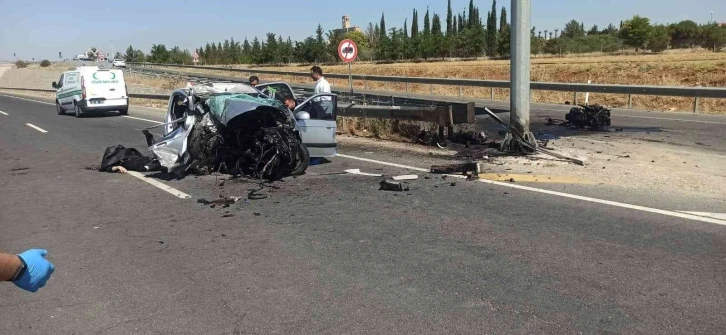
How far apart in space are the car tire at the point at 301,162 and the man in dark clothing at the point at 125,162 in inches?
97.2

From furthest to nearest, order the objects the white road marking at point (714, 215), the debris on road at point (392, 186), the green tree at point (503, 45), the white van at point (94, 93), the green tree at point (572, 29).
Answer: the green tree at point (572, 29)
the green tree at point (503, 45)
the white van at point (94, 93)
the debris on road at point (392, 186)
the white road marking at point (714, 215)

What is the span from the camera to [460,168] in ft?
29.9

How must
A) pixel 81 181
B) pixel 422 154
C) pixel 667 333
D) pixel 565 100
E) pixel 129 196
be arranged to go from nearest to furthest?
1. pixel 667 333
2. pixel 129 196
3. pixel 81 181
4. pixel 422 154
5. pixel 565 100

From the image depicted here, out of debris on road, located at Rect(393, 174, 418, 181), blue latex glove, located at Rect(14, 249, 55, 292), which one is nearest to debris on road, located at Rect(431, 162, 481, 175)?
debris on road, located at Rect(393, 174, 418, 181)

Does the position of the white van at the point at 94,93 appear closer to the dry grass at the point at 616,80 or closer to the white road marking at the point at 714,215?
the dry grass at the point at 616,80

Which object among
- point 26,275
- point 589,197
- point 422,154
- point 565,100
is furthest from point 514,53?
point 565,100

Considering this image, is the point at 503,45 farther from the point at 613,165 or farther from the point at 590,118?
the point at 613,165

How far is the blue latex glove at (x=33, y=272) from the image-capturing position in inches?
105

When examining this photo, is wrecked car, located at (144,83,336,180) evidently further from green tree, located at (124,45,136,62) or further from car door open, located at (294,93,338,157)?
green tree, located at (124,45,136,62)

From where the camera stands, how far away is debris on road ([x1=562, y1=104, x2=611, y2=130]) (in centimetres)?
1357

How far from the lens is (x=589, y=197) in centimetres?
713

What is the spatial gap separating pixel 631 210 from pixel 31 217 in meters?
6.93

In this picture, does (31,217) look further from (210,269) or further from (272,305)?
(272,305)

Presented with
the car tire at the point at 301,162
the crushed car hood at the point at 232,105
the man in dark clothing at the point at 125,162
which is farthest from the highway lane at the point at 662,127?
the man in dark clothing at the point at 125,162
